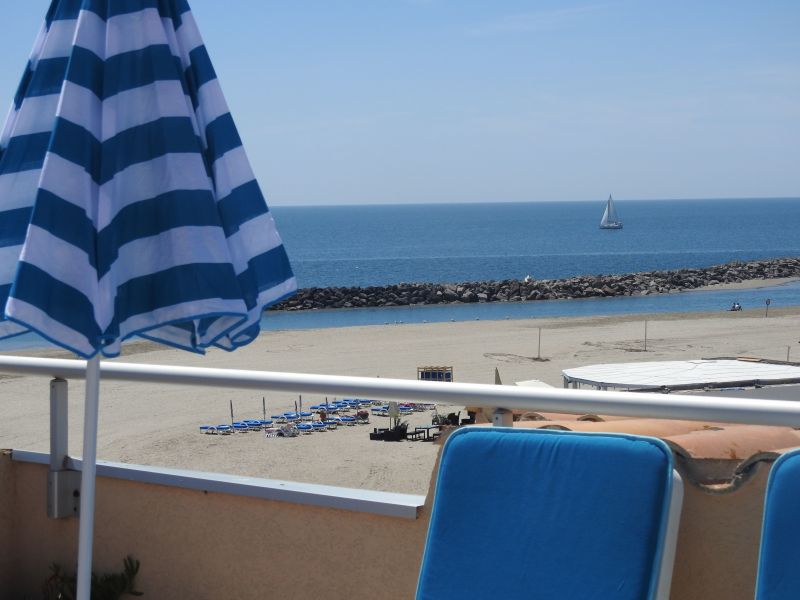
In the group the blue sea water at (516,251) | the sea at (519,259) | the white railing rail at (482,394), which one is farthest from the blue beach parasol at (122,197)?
the blue sea water at (516,251)

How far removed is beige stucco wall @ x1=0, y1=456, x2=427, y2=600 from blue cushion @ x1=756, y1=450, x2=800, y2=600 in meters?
0.89

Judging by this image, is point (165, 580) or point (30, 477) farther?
point (30, 477)

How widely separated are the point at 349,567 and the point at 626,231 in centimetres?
14160

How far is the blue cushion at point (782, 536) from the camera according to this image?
5.76ft

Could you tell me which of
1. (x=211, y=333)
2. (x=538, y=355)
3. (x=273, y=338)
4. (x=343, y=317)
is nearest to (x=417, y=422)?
(x=211, y=333)

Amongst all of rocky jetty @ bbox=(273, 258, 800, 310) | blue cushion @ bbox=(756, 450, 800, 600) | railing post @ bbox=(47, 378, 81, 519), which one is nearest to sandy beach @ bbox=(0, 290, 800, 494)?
railing post @ bbox=(47, 378, 81, 519)

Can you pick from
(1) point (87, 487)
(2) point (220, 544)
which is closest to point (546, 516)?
(1) point (87, 487)

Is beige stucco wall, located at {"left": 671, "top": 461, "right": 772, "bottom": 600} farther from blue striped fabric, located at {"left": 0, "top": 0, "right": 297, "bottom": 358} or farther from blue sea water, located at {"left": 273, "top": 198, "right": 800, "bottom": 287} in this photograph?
blue sea water, located at {"left": 273, "top": 198, "right": 800, "bottom": 287}

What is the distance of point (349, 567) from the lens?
258cm

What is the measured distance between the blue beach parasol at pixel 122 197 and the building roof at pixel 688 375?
9342 mm

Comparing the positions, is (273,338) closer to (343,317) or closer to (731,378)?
(343,317)

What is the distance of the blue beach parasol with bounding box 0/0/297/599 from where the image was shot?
1960mm

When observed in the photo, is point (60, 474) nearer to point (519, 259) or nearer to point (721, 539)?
point (721, 539)

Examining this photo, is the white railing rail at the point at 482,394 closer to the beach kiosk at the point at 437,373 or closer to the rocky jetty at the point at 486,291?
the beach kiosk at the point at 437,373
